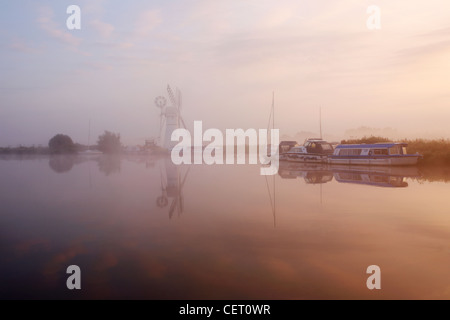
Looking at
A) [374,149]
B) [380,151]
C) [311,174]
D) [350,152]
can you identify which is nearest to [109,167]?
[311,174]

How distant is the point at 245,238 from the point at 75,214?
23.0 feet

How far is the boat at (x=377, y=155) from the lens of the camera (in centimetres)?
3316

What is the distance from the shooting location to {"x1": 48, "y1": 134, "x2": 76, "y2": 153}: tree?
369 feet

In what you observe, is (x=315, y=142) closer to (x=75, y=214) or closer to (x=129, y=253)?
(x=75, y=214)

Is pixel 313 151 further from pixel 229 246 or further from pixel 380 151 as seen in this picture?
pixel 229 246

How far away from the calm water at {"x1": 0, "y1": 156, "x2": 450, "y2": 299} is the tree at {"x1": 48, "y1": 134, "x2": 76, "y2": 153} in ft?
342

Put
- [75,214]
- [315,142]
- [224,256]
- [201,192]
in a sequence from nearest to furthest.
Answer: [224,256]
[75,214]
[201,192]
[315,142]

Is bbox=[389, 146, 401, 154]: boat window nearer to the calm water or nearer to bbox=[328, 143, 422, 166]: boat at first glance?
bbox=[328, 143, 422, 166]: boat

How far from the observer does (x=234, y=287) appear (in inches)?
251

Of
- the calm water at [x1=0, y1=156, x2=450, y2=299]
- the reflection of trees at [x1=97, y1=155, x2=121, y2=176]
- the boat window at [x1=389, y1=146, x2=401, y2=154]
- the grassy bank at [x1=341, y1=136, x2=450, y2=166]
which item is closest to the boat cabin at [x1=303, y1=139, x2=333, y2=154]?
the grassy bank at [x1=341, y1=136, x2=450, y2=166]

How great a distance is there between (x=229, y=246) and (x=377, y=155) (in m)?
29.3
